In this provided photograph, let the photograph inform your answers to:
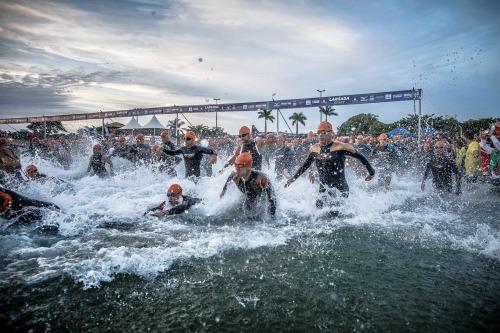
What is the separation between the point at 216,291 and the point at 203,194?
4301mm

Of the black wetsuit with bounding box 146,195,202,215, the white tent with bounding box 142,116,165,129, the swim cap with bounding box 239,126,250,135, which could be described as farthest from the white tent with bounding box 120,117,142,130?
the black wetsuit with bounding box 146,195,202,215

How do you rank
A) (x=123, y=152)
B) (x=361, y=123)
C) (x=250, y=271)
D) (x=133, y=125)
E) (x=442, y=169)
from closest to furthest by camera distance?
1. (x=250, y=271)
2. (x=442, y=169)
3. (x=123, y=152)
4. (x=133, y=125)
5. (x=361, y=123)

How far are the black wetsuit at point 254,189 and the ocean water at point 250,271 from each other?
1.10 ft

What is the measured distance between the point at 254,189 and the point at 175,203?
1687 mm

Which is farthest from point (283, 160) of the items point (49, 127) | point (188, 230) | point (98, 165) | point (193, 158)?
point (49, 127)

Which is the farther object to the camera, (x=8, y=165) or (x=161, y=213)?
(x=8, y=165)

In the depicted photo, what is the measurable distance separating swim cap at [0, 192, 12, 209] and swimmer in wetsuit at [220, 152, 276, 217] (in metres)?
3.63

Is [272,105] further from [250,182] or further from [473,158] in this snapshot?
[250,182]

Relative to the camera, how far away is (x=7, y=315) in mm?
2660

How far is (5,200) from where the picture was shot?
5000 mm

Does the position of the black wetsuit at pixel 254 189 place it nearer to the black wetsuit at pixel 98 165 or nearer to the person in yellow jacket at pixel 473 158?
the black wetsuit at pixel 98 165

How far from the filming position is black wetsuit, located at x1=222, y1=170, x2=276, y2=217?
5484 millimetres

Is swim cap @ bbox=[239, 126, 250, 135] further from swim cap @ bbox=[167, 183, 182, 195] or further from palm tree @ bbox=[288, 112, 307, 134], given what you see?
palm tree @ bbox=[288, 112, 307, 134]

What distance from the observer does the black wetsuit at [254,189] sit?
548 centimetres
